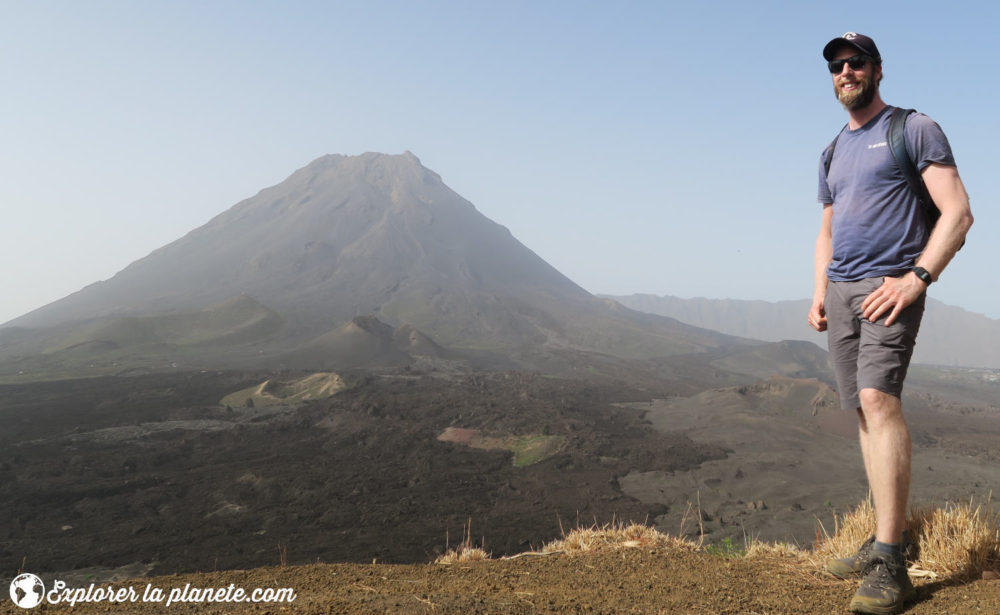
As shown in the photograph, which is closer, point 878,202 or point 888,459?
point 888,459

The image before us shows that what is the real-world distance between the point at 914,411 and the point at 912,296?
1508 inches

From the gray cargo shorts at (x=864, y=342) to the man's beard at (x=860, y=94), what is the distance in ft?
2.51

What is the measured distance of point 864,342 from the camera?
238cm

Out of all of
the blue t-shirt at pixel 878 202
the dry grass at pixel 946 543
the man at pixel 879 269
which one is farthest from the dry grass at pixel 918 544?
the blue t-shirt at pixel 878 202

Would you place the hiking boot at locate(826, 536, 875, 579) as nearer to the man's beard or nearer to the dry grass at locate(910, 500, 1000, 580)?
the dry grass at locate(910, 500, 1000, 580)

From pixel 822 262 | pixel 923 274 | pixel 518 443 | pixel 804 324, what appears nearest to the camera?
pixel 923 274

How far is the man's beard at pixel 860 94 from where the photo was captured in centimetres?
248

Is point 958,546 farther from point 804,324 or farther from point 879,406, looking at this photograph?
point 804,324

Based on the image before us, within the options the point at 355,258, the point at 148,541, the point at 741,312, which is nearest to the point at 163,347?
the point at 148,541

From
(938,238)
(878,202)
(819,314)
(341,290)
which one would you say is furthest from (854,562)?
(341,290)

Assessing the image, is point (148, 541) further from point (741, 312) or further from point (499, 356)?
→ point (741, 312)

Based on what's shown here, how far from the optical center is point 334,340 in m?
42.3

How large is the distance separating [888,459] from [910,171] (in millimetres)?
1131

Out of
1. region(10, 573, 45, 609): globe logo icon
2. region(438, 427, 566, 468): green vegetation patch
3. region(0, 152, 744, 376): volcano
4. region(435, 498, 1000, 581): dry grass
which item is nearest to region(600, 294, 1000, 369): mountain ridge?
region(0, 152, 744, 376): volcano
